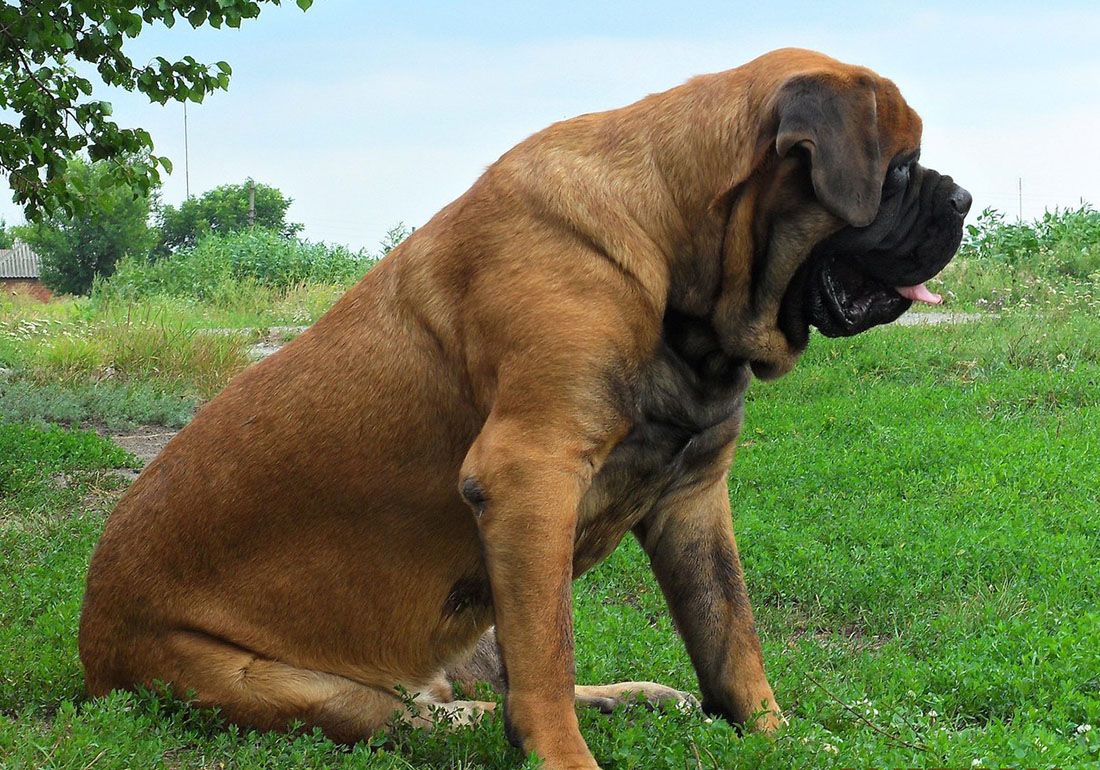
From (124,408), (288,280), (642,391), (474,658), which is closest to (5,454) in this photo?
(124,408)

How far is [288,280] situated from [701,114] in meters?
21.0

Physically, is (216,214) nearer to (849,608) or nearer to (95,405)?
(95,405)

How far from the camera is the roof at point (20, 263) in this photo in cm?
6250

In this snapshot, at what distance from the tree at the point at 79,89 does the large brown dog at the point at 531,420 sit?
3842 millimetres

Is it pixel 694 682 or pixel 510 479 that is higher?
pixel 510 479

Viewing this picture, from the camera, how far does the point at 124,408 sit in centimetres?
934

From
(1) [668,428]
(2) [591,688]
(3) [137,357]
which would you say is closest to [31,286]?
(3) [137,357]

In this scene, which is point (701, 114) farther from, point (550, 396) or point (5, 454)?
point (5, 454)

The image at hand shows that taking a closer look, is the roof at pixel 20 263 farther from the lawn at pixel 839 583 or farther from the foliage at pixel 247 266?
the lawn at pixel 839 583

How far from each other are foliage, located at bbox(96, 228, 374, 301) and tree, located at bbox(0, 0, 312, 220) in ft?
53.5

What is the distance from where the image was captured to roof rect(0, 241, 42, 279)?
6250cm

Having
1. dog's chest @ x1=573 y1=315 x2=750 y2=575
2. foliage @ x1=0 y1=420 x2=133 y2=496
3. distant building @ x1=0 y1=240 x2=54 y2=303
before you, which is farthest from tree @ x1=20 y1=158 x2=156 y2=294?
dog's chest @ x1=573 y1=315 x2=750 y2=575

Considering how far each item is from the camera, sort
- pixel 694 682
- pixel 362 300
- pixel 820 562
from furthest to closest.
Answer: pixel 820 562 → pixel 694 682 → pixel 362 300

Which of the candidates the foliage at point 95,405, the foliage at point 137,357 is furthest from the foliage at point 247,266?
the foliage at point 95,405
